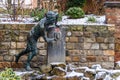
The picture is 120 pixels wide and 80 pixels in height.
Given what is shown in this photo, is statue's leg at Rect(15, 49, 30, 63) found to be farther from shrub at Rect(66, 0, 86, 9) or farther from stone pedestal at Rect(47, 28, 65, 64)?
shrub at Rect(66, 0, 86, 9)

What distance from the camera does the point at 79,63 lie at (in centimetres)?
1266

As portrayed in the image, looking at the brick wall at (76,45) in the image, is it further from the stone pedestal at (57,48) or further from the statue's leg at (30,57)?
the stone pedestal at (57,48)

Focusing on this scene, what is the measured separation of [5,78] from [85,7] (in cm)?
1029

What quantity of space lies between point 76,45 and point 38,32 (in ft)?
5.91

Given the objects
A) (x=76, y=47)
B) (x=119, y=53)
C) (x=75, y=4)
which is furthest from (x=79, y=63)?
(x=75, y=4)

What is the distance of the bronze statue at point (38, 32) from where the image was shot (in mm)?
10898

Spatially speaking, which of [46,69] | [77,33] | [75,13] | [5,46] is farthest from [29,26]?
[75,13]

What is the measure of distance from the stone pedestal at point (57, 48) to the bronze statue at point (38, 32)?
0.17 m

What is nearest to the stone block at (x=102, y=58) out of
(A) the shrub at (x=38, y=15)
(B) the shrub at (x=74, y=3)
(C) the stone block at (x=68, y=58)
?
(C) the stone block at (x=68, y=58)

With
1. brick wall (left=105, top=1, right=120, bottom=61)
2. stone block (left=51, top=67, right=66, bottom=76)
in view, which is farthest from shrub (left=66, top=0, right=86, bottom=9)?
stone block (left=51, top=67, right=66, bottom=76)

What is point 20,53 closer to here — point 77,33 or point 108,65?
point 77,33

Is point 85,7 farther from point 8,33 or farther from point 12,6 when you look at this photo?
point 8,33

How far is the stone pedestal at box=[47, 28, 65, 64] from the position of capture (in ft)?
37.0

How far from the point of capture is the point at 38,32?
11.2 meters
